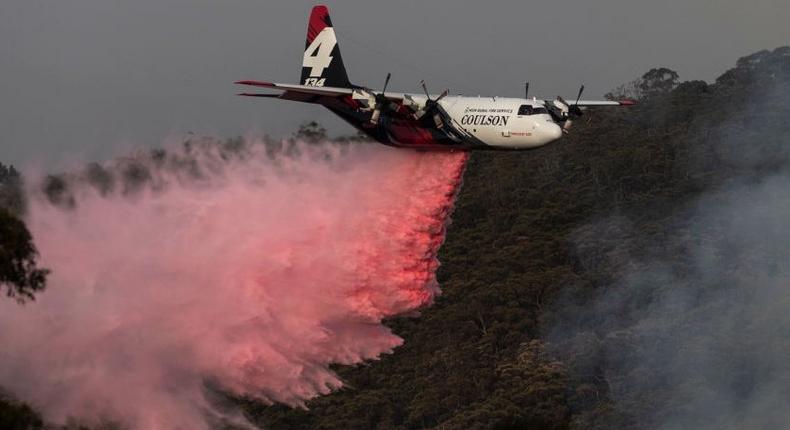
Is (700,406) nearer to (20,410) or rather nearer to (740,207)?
(740,207)

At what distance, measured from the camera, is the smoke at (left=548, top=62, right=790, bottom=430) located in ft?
247

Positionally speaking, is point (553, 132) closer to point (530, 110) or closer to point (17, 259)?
point (530, 110)

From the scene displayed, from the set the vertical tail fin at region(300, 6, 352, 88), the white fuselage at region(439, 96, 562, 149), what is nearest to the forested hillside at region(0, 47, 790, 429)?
the vertical tail fin at region(300, 6, 352, 88)

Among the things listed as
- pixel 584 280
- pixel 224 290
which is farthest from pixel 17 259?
pixel 584 280

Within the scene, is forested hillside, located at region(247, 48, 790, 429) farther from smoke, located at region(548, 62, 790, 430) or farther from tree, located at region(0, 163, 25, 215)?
tree, located at region(0, 163, 25, 215)

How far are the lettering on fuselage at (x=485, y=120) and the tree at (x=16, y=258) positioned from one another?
60.5 feet

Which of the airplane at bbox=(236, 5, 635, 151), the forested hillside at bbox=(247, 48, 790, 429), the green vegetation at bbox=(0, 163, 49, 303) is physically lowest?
the forested hillside at bbox=(247, 48, 790, 429)

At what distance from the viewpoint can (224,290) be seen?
52438 millimetres

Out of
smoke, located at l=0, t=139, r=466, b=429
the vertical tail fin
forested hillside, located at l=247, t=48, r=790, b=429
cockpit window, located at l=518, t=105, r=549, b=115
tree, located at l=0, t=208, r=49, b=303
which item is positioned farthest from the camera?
forested hillside, located at l=247, t=48, r=790, b=429

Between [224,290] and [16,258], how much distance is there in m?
17.1

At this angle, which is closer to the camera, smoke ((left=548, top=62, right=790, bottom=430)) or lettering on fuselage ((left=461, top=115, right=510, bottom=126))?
lettering on fuselage ((left=461, top=115, right=510, bottom=126))

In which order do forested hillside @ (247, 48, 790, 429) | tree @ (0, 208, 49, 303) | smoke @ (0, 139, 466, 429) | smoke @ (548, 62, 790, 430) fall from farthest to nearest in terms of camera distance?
forested hillside @ (247, 48, 790, 429) → smoke @ (548, 62, 790, 430) → smoke @ (0, 139, 466, 429) → tree @ (0, 208, 49, 303)

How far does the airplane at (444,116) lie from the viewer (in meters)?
51.5

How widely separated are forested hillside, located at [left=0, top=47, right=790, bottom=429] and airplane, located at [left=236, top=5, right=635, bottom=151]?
57.3 ft
